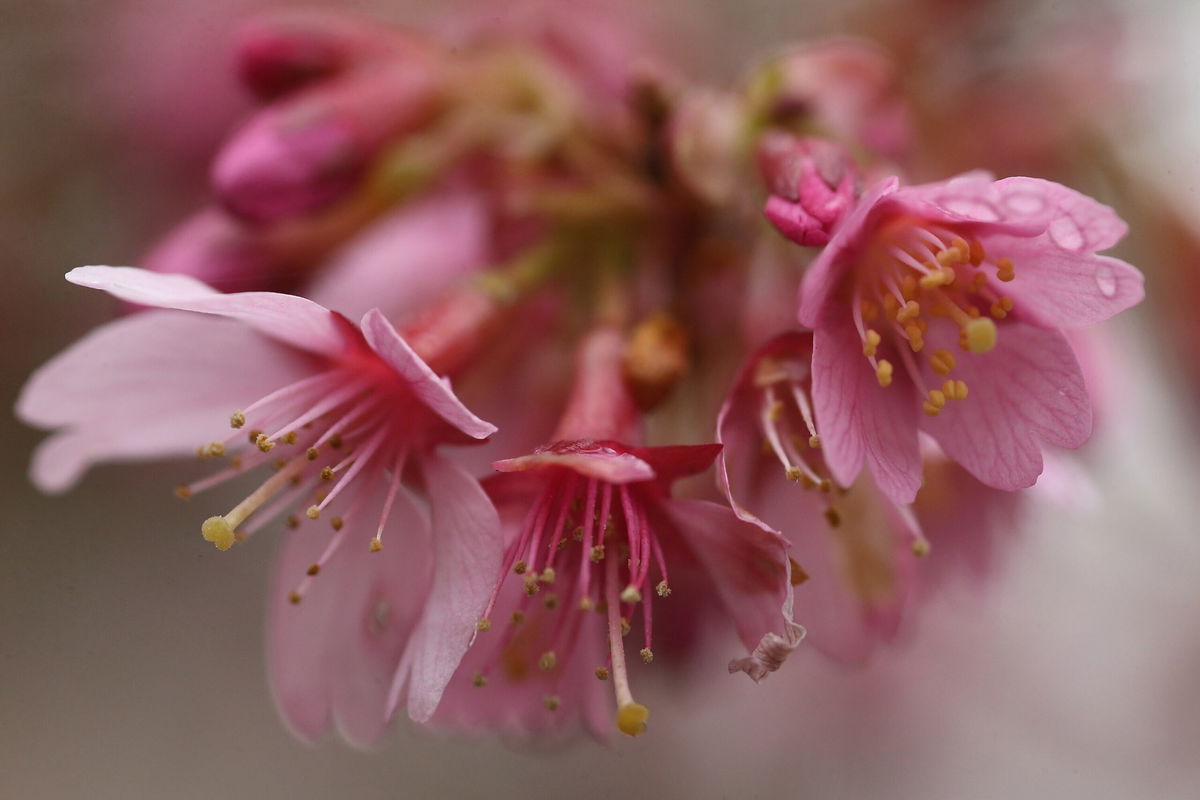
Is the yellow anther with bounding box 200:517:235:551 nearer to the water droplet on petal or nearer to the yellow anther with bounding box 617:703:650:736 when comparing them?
the yellow anther with bounding box 617:703:650:736

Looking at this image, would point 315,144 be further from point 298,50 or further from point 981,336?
point 981,336

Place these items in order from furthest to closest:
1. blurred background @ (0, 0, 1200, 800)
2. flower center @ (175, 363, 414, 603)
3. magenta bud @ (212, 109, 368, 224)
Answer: blurred background @ (0, 0, 1200, 800) → magenta bud @ (212, 109, 368, 224) → flower center @ (175, 363, 414, 603)

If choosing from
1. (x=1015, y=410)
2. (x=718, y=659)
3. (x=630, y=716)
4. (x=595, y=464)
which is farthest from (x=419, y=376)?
(x=718, y=659)

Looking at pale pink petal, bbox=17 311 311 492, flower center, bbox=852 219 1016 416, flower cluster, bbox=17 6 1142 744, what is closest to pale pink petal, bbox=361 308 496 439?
flower cluster, bbox=17 6 1142 744

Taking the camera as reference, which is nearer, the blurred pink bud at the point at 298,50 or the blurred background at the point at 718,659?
the blurred pink bud at the point at 298,50

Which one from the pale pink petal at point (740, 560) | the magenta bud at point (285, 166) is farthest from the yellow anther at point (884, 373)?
the magenta bud at point (285, 166)

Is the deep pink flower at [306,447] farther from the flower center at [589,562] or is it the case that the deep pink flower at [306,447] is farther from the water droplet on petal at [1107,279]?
the water droplet on petal at [1107,279]

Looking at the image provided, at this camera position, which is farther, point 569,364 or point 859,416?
point 569,364
